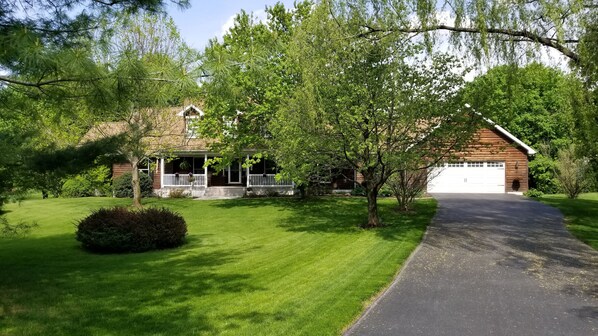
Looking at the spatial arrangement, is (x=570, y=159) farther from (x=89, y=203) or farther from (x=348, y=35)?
(x=89, y=203)

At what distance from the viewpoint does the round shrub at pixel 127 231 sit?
13.5m

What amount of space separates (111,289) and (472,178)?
26.9 m

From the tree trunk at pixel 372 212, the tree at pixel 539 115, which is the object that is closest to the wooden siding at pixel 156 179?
the tree trunk at pixel 372 212

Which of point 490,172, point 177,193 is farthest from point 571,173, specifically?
point 177,193

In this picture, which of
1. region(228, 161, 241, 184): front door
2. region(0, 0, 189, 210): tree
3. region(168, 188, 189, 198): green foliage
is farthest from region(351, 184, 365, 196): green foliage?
region(0, 0, 189, 210): tree

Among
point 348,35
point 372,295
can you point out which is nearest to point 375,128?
point 348,35

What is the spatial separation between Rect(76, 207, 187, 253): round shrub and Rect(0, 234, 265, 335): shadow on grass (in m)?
0.42

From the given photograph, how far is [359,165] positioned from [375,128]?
5.65 feet

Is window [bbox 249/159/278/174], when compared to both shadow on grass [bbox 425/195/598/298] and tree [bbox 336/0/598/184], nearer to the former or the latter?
shadow on grass [bbox 425/195/598/298]

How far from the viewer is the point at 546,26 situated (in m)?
12.1

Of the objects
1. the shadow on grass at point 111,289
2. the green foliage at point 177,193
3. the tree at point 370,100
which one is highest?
the tree at point 370,100

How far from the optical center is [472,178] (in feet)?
105

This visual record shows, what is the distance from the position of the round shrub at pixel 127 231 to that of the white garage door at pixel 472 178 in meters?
21.2

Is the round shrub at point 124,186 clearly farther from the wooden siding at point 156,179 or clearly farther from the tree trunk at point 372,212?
the tree trunk at point 372,212
